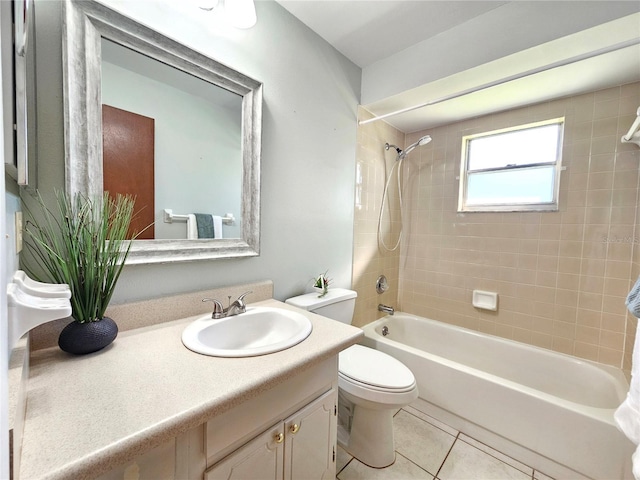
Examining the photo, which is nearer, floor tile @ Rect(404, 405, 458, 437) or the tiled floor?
the tiled floor

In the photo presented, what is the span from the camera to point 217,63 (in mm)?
1182

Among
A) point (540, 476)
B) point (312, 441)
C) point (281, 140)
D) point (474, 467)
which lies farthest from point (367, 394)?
point (281, 140)

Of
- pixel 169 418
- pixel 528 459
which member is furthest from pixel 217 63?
pixel 528 459

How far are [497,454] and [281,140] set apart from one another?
6.99ft

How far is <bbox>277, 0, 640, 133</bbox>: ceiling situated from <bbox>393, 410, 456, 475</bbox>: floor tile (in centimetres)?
201

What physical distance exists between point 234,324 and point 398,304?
1.91 metres

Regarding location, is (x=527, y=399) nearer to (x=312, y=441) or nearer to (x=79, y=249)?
(x=312, y=441)

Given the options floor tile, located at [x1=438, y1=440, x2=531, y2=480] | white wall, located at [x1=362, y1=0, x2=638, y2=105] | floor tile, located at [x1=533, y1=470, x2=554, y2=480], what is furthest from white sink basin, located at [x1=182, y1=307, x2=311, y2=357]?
white wall, located at [x1=362, y1=0, x2=638, y2=105]

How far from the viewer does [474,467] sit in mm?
1389

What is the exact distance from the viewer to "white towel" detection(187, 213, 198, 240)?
115 centimetres

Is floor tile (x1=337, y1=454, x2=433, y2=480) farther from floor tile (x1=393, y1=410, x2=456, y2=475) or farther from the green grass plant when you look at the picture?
the green grass plant

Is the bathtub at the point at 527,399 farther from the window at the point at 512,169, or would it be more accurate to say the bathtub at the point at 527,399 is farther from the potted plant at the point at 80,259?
the potted plant at the point at 80,259

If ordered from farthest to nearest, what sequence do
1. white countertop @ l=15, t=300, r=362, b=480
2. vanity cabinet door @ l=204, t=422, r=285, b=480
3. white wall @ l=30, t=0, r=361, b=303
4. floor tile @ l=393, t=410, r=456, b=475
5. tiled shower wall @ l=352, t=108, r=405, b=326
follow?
tiled shower wall @ l=352, t=108, r=405, b=326
floor tile @ l=393, t=410, r=456, b=475
white wall @ l=30, t=0, r=361, b=303
vanity cabinet door @ l=204, t=422, r=285, b=480
white countertop @ l=15, t=300, r=362, b=480

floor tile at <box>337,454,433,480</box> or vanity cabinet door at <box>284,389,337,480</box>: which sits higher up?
vanity cabinet door at <box>284,389,337,480</box>
